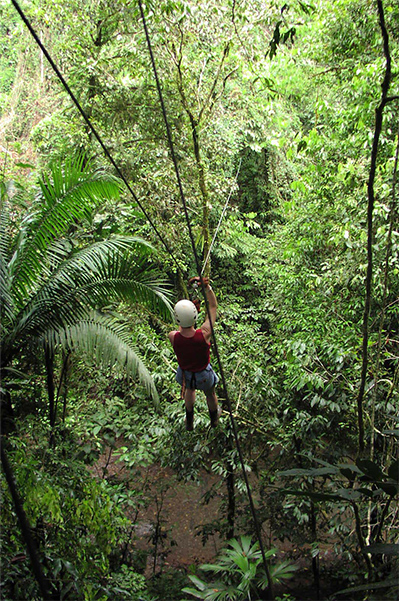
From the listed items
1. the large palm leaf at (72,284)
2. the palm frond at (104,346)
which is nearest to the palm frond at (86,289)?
the large palm leaf at (72,284)

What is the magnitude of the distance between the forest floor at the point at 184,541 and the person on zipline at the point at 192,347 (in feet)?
6.07

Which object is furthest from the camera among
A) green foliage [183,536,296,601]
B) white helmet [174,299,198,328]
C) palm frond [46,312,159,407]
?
palm frond [46,312,159,407]

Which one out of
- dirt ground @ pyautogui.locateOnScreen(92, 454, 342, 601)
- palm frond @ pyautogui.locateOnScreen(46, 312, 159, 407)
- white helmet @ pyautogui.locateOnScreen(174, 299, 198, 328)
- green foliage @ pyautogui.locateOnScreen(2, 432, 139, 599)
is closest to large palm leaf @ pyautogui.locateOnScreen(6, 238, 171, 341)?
palm frond @ pyautogui.locateOnScreen(46, 312, 159, 407)

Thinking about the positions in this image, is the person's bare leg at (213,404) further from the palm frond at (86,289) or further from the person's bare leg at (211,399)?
the palm frond at (86,289)

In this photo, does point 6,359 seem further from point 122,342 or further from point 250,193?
point 250,193

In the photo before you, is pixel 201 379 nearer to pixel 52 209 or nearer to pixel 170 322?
pixel 52 209

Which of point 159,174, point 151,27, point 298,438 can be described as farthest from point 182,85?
point 298,438

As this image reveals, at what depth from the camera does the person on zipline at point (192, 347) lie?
3077mm

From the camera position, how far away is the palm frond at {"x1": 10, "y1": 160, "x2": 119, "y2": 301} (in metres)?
4.30

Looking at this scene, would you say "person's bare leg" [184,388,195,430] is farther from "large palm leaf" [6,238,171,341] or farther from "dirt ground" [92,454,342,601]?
"dirt ground" [92,454,342,601]

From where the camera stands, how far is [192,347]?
3.38 m

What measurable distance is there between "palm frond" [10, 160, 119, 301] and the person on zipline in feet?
5.46

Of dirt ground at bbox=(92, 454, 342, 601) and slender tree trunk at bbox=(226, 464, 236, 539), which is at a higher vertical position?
slender tree trunk at bbox=(226, 464, 236, 539)

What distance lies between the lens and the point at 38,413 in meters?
4.96
